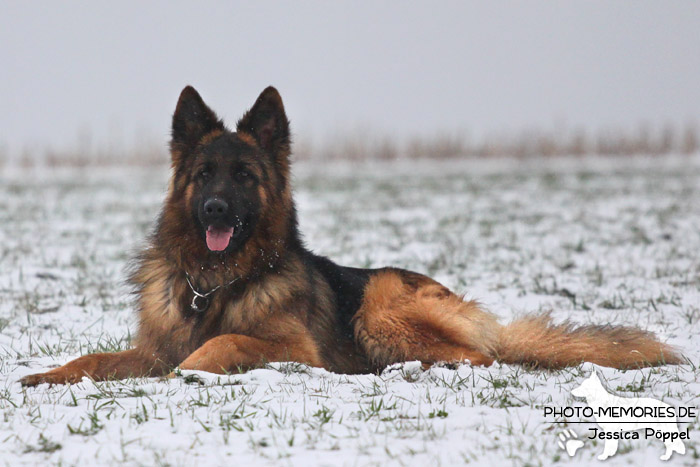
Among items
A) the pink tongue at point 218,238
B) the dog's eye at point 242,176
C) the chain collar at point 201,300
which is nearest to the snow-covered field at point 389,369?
the chain collar at point 201,300

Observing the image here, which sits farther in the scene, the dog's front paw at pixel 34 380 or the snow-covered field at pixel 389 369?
the dog's front paw at pixel 34 380

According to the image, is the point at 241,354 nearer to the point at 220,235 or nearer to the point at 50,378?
the point at 220,235

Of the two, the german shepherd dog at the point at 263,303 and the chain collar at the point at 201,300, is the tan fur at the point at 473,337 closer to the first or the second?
the german shepherd dog at the point at 263,303

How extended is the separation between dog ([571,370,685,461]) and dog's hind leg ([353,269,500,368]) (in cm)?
107

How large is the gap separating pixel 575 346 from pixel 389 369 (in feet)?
4.28

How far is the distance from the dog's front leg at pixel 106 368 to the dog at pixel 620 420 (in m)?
2.66

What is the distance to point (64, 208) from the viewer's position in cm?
1497

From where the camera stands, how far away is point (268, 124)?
4.76m

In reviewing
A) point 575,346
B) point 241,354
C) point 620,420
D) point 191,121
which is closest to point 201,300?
point 241,354

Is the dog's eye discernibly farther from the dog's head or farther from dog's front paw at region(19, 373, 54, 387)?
dog's front paw at region(19, 373, 54, 387)

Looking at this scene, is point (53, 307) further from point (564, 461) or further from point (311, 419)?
point (564, 461)

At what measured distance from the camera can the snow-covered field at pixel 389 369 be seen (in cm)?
294

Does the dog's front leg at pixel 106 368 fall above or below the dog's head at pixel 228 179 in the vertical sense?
below

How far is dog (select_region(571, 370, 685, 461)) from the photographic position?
2.83m
